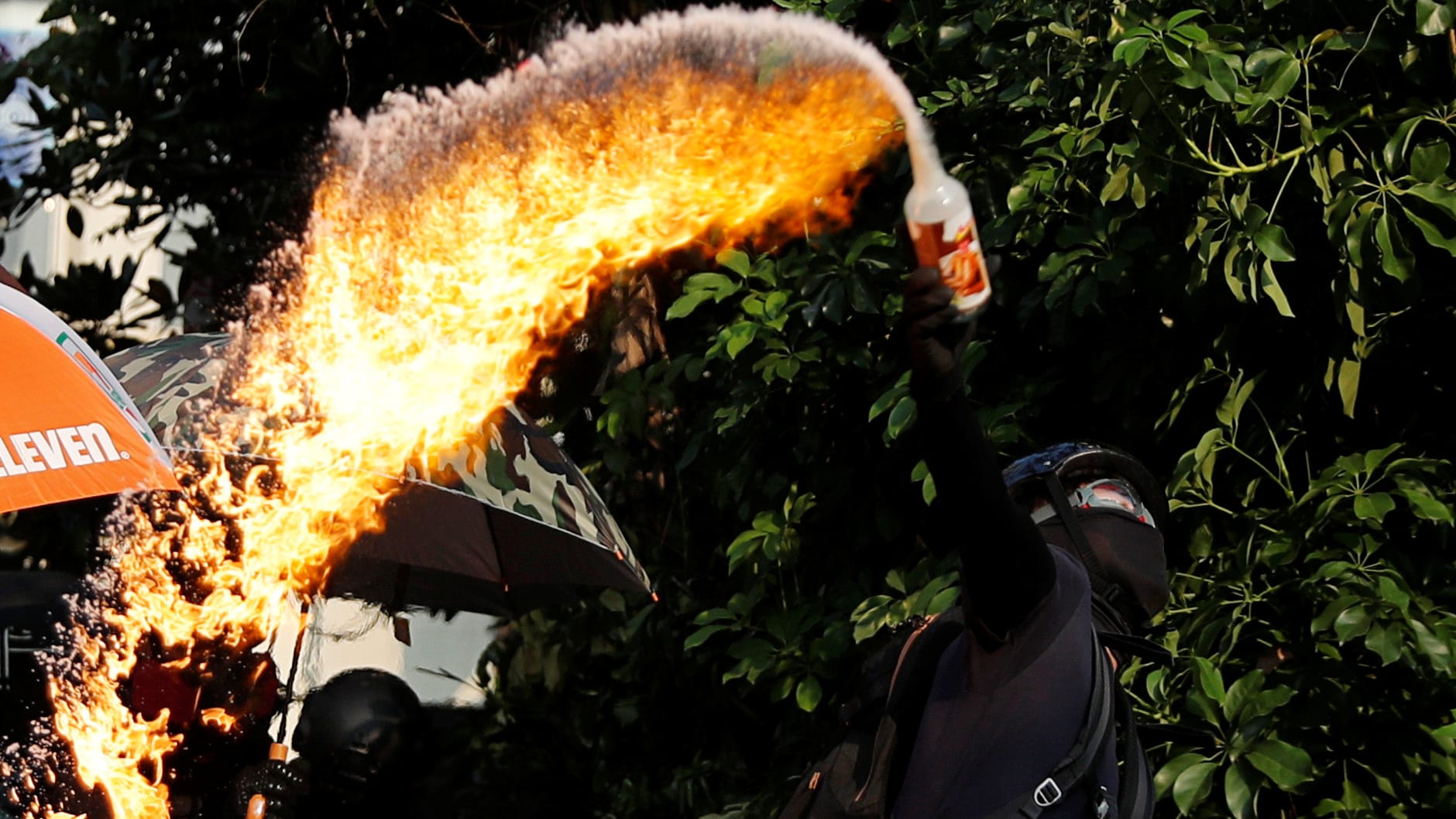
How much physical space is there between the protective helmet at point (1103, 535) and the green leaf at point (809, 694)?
1.44m

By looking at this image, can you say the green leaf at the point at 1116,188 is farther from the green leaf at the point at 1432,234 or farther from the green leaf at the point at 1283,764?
the green leaf at the point at 1283,764

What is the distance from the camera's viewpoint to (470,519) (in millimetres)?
4531

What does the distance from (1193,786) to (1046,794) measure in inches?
49.6

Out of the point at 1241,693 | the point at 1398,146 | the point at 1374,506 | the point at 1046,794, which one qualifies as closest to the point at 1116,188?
the point at 1398,146

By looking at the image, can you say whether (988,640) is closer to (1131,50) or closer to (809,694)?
(1131,50)

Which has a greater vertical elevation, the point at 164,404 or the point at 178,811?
the point at 164,404

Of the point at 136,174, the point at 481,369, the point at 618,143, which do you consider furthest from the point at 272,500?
the point at 136,174

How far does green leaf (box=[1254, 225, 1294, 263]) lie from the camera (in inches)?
116

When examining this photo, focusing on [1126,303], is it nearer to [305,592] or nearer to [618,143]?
[618,143]

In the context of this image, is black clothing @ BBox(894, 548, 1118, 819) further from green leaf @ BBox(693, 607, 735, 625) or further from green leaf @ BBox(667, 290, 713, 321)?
green leaf @ BBox(693, 607, 735, 625)

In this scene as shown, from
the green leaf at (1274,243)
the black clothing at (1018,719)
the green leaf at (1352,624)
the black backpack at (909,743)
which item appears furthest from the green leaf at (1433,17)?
the black clothing at (1018,719)

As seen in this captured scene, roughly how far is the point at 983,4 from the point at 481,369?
1.64 meters

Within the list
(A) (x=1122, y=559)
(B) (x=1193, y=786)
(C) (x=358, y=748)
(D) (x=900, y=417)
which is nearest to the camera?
(A) (x=1122, y=559)

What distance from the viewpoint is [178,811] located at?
16.7ft
